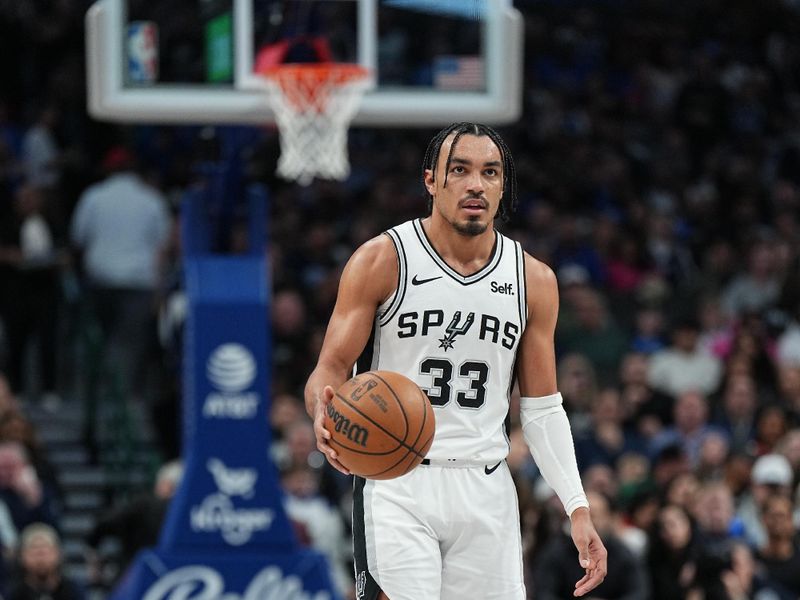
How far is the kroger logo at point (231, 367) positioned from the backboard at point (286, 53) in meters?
1.50

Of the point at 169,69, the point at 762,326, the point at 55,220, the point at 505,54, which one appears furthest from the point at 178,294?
the point at 762,326

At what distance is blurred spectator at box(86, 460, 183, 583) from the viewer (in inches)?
417

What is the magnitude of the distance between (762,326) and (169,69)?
6.79 m

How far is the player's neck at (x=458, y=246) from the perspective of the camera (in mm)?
Result: 5344

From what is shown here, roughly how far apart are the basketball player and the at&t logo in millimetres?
4810

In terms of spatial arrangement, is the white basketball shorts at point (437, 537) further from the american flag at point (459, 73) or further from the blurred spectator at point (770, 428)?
the blurred spectator at point (770, 428)

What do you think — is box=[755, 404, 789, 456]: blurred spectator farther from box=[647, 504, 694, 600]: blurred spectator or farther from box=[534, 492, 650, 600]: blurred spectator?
box=[534, 492, 650, 600]: blurred spectator

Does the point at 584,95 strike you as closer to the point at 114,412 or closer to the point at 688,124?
the point at 688,124

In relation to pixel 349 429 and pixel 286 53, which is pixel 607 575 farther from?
pixel 349 429

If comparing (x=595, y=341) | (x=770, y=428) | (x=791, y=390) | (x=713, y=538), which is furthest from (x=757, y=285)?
(x=713, y=538)

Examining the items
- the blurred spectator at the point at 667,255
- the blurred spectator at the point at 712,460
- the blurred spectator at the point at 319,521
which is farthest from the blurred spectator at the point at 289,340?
the blurred spectator at the point at 667,255

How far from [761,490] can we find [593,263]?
531 centimetres

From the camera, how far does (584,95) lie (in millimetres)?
19562

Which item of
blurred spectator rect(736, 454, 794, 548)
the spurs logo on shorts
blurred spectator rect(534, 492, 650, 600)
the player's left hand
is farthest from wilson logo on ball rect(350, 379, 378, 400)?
blurred spectator rect(736, 454, 794, 548)
